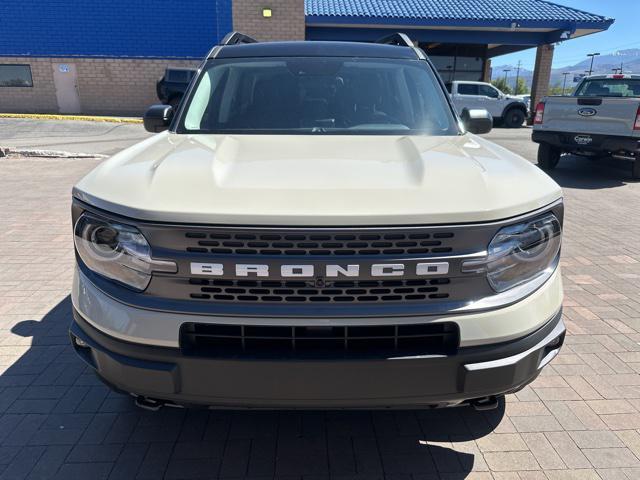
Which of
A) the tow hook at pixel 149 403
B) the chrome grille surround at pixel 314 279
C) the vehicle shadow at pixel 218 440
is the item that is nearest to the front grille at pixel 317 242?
the chrome grille surround at pixel 314 279

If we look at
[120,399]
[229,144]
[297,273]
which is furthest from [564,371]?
[120,399]

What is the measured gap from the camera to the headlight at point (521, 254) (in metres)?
1.96

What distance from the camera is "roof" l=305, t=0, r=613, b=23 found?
21906mm

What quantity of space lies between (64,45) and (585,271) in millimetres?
24712

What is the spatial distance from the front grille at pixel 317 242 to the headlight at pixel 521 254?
19 cm

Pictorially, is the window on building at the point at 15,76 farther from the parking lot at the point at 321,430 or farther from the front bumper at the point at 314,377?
the front bumper at the point at 314,377

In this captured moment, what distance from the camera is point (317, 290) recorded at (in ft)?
6.22

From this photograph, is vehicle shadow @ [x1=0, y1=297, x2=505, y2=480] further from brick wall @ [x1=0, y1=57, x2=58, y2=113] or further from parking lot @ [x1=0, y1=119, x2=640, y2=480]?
brick wall @ [x1=0, y1=57, x2=58, y2=113]

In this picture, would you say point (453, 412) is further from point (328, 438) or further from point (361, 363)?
point (361, 363)

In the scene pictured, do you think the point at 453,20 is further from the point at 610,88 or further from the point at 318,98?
the point at 318,98

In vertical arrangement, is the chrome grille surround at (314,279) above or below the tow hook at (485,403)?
above

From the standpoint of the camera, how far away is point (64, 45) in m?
23.2

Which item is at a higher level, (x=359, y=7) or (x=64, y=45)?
(x=359, y=7)

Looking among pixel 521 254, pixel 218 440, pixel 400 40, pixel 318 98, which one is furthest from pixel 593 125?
pixel 218 440
